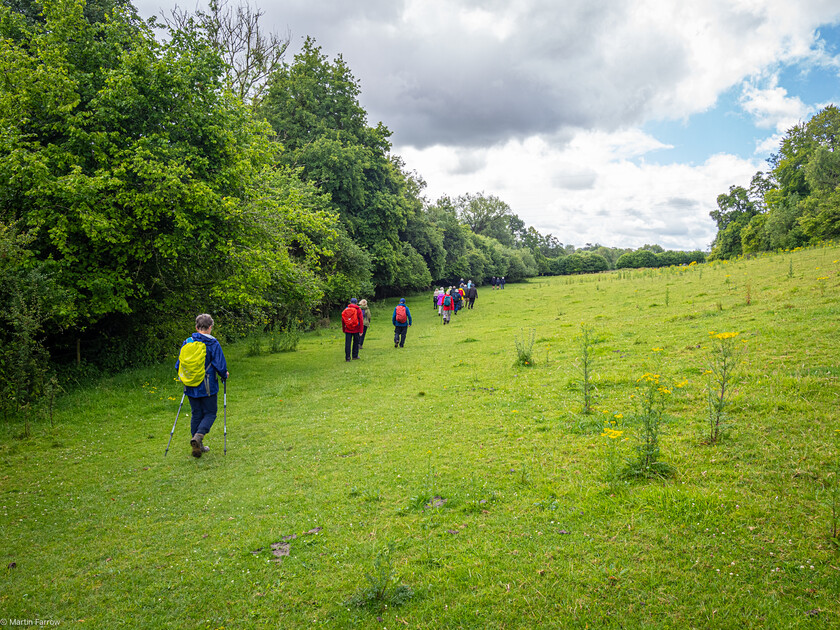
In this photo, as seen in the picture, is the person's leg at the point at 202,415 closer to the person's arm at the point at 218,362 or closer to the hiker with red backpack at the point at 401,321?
the person's arm at the point at 218,362

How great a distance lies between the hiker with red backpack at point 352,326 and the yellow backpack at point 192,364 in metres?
8.92

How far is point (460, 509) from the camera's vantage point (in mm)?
5242

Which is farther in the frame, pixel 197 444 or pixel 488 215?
pixel 488 215

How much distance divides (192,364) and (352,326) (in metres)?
9.56

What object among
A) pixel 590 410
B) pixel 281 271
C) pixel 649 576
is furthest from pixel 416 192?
pixel 649 576

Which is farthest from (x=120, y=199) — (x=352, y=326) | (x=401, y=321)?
(x=401, y=321)

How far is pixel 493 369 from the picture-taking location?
13031mm

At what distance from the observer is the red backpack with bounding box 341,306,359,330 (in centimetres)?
1748

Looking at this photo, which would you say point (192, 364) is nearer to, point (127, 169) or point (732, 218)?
point (127, 169)

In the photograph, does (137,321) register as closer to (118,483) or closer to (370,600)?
(118,483)

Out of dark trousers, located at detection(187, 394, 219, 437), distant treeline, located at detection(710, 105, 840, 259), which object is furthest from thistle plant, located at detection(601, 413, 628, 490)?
distant treeline, located at detection(710, 105, 840, 259)

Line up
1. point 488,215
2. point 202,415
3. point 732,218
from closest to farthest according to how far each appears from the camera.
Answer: point 202,415, point 732,218, point 488,215

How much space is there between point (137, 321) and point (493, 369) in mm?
13302

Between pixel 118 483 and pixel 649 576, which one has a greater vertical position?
pixel 649 576
